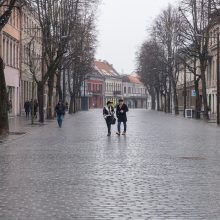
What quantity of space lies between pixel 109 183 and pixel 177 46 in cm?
6098

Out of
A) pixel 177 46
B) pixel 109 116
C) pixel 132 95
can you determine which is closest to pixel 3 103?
pixel 109 116

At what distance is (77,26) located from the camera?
5350 cm

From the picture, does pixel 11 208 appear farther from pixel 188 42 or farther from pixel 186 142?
pixel 188 42

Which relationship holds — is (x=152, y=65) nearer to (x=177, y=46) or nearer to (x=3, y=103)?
(x=177, y=46)

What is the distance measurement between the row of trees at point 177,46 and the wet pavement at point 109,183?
1767 cm

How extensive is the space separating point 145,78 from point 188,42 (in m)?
47.0

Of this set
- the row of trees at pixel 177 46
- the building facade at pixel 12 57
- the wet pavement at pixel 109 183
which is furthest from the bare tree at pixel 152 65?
the wet pavement at pixel 109 183

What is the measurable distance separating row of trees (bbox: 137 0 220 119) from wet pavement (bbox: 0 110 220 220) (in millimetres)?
17668

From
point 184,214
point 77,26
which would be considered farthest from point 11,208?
point 77,26

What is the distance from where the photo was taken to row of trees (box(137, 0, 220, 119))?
2026 inches

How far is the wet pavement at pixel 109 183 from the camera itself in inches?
344

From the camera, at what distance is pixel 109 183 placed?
464 inches

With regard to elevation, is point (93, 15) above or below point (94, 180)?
above

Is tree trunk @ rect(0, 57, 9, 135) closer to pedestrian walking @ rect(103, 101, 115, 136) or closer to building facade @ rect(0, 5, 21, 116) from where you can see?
pedestrian walking @ rect(103, 101, 115, 136)
